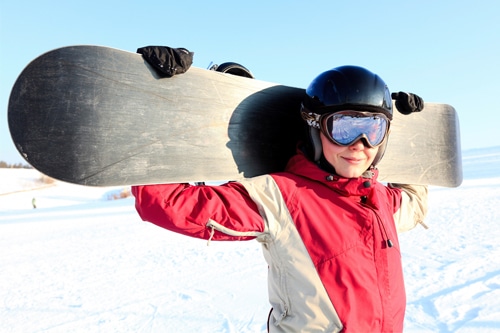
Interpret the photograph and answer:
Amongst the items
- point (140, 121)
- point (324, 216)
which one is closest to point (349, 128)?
point (324, 216)

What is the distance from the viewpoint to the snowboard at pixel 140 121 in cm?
121

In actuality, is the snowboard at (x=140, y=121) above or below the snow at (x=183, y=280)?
above

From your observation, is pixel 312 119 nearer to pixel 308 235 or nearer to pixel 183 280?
pixel 308 235

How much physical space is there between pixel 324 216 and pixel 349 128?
396mm

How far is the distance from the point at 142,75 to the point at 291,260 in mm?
926

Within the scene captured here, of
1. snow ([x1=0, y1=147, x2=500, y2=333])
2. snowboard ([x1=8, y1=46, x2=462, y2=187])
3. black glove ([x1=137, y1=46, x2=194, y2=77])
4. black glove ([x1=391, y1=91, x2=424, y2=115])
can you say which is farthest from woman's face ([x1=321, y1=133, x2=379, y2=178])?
snow ([x1=0, y1=147, x2=500, y2=333])

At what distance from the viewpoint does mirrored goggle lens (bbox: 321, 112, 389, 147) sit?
146 centimetres

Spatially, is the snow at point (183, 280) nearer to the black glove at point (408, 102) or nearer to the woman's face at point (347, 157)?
the black glove at point (408, 102)

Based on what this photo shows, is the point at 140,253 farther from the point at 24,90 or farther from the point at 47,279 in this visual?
the point at 24,90

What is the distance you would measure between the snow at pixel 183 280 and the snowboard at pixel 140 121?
1.86 m

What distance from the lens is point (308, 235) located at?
1308mm

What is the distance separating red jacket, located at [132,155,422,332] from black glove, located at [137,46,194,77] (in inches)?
18.5

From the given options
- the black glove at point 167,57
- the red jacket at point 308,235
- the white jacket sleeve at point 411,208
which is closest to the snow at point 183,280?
the white jacket sleeve at point 411,208

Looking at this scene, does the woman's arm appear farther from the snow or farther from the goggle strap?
the snow
